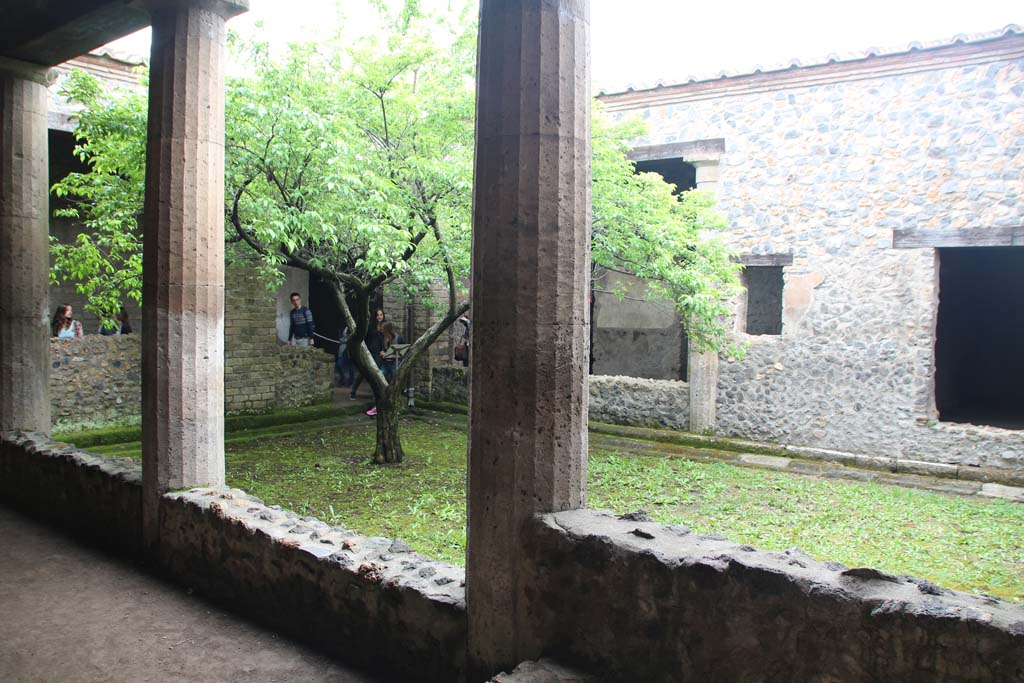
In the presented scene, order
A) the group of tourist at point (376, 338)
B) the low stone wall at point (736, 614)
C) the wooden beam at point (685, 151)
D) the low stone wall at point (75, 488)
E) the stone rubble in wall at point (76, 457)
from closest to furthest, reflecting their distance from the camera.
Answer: the low stone wall at point (736, 614), the low stone wall at point (75, 488), the stone rubble in wall at point (76, 457), the wooden beam at point (685, 151), the group of tourist at point (376, 338)

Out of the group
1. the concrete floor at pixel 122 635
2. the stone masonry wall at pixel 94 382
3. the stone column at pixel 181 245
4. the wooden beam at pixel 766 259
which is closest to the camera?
the concrete floor at pixel 122 635

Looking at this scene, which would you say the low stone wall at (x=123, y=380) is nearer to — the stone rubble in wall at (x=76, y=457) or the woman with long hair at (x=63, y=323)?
the woman with long hair at (x=63, y=323)

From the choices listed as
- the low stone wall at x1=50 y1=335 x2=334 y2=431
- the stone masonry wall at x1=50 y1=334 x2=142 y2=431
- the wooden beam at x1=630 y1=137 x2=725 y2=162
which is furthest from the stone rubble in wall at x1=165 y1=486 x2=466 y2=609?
the wooden beam at x1=630 y1=137 x2=725 y2=162

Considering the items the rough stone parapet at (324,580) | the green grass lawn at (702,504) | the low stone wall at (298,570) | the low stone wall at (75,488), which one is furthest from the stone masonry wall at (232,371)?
the rough stone parapet at (324,580)

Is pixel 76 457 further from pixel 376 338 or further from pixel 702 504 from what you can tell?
pixel 376 338

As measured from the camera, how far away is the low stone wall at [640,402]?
10.2 metres

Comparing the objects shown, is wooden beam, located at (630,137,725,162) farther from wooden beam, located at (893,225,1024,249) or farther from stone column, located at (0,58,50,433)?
stone column, located at (0,58,50,433)

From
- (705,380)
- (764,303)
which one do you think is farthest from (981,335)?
(705,380)

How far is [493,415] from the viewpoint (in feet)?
8.38

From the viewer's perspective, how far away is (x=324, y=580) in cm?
317

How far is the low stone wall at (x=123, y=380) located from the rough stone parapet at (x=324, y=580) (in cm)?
449

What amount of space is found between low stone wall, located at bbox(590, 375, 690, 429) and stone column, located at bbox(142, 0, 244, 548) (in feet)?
23.7

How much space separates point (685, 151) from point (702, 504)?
5287 millimetres

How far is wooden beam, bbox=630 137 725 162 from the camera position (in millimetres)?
9836
